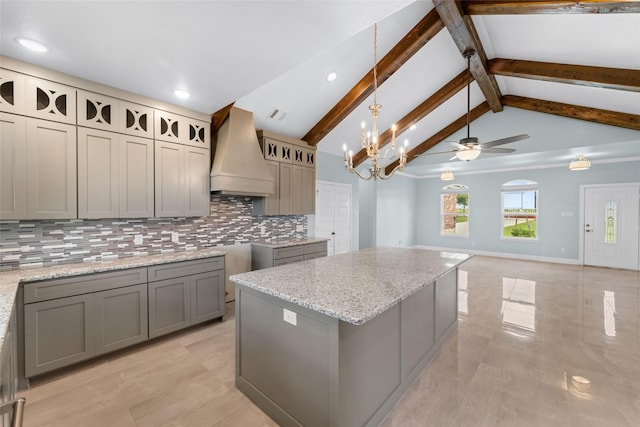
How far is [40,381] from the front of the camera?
7.26 ft

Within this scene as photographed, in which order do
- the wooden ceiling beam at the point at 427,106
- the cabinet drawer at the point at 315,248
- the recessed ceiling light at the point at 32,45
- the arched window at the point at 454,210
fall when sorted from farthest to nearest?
the arched window at the point at 454,210 < the wooden ceiling beam at the point at 427,106 < the cabinet drawer at the point at 315,248 < the recessed ceiling light at the point at 32,45

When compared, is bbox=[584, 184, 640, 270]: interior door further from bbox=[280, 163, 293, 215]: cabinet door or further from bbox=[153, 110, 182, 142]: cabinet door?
bbox=[153, 110, 182, 142]: cabinet door

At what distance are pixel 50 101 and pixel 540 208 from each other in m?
9.85

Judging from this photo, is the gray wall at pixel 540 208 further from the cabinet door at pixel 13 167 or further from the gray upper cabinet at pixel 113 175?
the cabinet door at pixel 13 167

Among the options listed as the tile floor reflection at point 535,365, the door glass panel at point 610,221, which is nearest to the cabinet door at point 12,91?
the tile floor reflection at point 535,365

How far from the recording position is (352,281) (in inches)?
76.5

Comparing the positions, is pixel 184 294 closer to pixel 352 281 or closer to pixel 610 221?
pixel 352 281

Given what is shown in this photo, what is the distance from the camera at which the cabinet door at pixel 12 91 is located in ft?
7.11

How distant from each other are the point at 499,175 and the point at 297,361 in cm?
851

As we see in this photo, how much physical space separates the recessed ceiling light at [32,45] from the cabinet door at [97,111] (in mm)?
430

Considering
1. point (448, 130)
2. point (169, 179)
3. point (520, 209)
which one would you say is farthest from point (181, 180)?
point (520, 209)

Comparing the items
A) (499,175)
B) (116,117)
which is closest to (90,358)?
(116,117)

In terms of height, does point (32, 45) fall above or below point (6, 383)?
above

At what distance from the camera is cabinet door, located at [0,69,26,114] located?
217 centimetres
